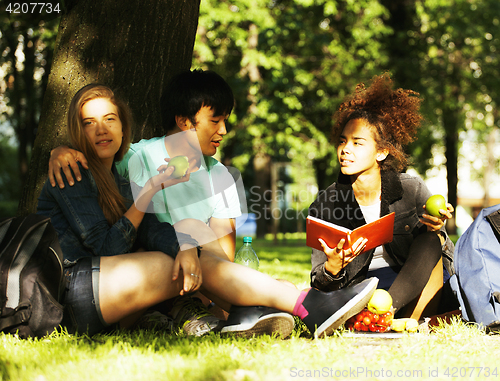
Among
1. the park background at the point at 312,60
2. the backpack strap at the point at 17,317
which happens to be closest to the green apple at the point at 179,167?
the backpack strap at the point at 17,317

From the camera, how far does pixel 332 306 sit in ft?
8.00

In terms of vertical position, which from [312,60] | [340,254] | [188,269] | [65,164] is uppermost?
[312,60]

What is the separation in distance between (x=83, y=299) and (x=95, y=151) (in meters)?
0.89

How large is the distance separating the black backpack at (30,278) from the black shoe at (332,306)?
1.26 m

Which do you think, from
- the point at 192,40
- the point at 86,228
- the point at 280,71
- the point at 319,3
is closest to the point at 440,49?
the point at 319,3

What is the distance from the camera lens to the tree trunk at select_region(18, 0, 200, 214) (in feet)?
11.8

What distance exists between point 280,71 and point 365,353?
1013cm

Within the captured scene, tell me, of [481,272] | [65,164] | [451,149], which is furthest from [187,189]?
[451,149]

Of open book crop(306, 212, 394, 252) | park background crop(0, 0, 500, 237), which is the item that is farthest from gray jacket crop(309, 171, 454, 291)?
park background crop(0, 0, 500, 237)

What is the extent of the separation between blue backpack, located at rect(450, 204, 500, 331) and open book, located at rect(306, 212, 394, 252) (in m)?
0.50

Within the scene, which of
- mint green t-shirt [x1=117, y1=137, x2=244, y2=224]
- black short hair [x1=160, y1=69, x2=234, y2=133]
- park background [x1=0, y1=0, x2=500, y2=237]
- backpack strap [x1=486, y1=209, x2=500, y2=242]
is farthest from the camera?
park background [x1=0, y1=0, x2=500, y2=237]

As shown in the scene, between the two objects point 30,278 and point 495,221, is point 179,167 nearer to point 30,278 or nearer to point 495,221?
point 30,278

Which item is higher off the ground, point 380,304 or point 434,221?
point 434,221

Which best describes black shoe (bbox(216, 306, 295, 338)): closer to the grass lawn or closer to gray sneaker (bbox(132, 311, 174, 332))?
the grass lawn
